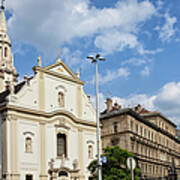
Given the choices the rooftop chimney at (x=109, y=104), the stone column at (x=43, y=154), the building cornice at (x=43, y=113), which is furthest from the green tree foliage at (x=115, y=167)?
the rooftop chimney at (x=109, y=104)

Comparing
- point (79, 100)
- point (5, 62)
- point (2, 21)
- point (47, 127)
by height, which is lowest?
point (47, 127)

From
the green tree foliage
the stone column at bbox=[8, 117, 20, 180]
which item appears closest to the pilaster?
the green tree foliage

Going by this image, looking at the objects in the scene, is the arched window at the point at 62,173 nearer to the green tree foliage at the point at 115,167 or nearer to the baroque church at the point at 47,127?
the baroque church at the point at 47,127

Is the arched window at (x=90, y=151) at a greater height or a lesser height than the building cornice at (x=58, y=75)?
lesser

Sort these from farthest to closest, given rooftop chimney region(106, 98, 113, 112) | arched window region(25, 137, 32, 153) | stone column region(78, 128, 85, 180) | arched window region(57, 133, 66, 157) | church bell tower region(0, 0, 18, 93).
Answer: rooftop chimney region(106, 98, 113, 112) < church bell tower region(0, 0, 18, 93) < stone column region(78, 128, 85, 180) < arched window region(57, 133, 66, 157) < arched window region(25, 137, 32, 153)

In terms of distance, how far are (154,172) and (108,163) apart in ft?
104

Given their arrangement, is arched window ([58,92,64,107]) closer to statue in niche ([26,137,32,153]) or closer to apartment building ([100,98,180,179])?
statue in niche ([26,137,32,153])

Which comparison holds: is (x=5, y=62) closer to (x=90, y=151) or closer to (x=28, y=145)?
(x=90, y=151)

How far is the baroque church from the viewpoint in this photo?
37594 mm

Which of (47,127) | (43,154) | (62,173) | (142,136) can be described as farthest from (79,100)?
(142,136)

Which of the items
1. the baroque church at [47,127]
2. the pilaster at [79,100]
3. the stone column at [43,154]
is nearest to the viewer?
the baroque church at [47,127]

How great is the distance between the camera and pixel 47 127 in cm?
4172

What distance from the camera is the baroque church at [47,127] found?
37594 mm

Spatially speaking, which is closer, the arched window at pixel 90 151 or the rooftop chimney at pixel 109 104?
the arched window at pixel 90 151
